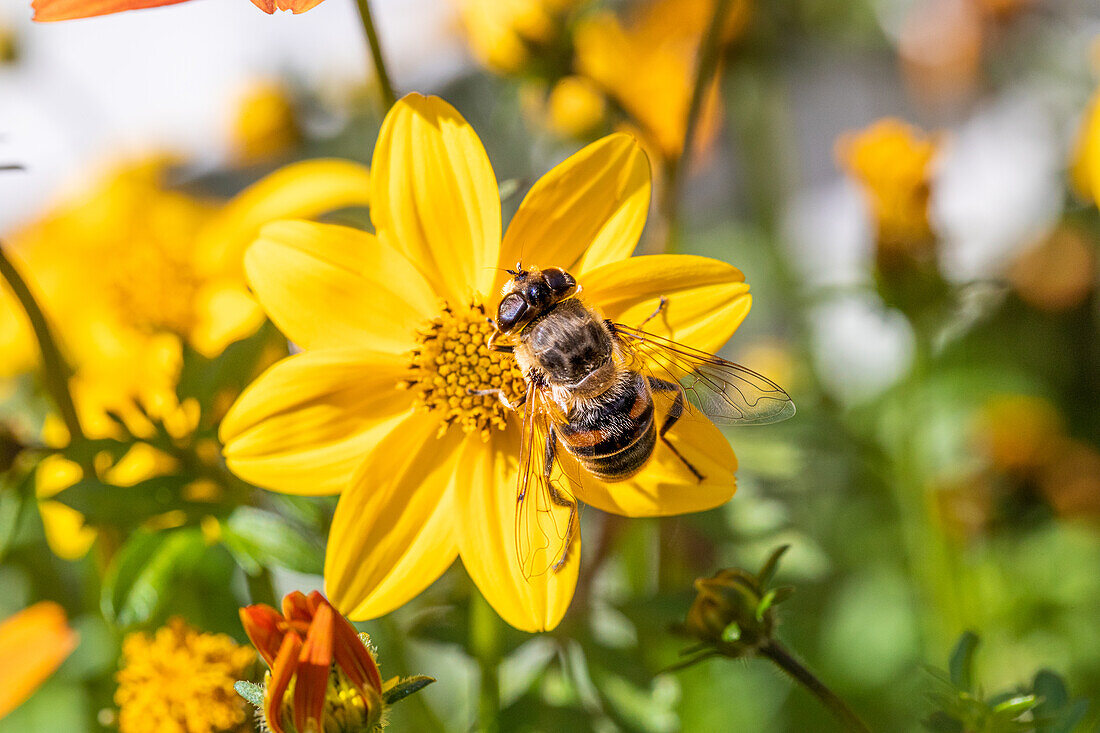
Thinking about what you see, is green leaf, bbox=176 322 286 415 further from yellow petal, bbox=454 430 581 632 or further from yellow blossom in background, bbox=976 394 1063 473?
yellow blossom in background, bbox=976 394 1063 473

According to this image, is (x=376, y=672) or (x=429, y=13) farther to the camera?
(x=429, y=13)

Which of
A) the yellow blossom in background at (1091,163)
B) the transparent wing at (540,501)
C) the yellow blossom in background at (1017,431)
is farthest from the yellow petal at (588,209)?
the yellow blossom in background at (1017,431)

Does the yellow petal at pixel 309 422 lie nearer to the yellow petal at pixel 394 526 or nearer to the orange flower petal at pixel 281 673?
the yellow petal at pixel 394 526

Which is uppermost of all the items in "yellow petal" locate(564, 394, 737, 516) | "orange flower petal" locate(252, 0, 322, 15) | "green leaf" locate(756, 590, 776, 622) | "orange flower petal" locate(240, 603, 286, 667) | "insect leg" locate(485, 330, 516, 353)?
"orange flower petal" locate(252, 0, 322, 15)

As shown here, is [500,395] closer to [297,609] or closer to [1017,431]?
[297,609]

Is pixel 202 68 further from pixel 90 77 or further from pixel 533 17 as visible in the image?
pixel 533 17

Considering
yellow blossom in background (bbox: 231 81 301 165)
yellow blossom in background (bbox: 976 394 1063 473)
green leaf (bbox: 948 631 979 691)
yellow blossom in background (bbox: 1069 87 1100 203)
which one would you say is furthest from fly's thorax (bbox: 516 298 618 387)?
yellow blossom in background (bbox: 231 81 301 165)

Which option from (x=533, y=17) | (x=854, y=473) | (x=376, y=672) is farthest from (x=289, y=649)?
(x=854, y=473)

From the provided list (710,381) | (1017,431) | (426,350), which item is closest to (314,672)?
(426,350)

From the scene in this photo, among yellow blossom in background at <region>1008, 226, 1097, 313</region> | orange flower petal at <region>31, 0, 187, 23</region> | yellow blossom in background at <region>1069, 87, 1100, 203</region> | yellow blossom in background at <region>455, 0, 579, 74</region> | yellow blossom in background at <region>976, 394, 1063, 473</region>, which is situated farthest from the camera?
yellow blossom in background at <region>1008, 226, 1097, 313</region>
